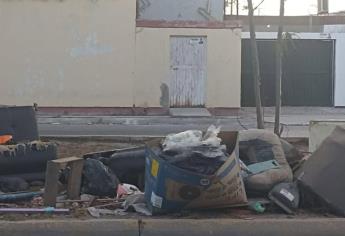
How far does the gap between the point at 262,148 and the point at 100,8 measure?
44.7 feet

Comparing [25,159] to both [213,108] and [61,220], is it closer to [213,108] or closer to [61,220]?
[61,220]

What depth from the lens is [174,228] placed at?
5609 millimetres

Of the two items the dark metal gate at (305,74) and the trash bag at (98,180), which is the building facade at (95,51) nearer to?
the dark metal gate at (305,74)

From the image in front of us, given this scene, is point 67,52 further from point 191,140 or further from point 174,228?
point 174,228

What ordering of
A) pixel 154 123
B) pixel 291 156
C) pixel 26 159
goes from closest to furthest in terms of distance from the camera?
pixel 26 159 → pixel 291 156 → pixel 154 123

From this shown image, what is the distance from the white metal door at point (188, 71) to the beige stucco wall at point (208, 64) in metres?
0.17

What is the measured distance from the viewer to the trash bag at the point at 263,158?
21.2ft

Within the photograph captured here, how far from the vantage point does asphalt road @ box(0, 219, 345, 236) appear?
5.54m

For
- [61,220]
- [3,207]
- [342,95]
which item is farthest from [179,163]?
[342,95]

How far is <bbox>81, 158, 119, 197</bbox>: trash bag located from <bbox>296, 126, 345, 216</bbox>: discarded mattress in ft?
6.17

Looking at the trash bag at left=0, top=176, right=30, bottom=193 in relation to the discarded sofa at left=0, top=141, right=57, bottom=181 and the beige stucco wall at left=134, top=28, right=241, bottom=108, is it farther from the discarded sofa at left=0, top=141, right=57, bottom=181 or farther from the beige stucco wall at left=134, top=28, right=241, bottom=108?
the beige stucco wall at left=134, top=28, right=241, bottom=108

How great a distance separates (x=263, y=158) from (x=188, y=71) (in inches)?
529

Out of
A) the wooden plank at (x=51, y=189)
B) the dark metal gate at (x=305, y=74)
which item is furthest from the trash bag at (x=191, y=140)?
the dark metal gate at (x=305, y=74)

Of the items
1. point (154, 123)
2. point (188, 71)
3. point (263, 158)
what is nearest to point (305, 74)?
point (188, 71)
